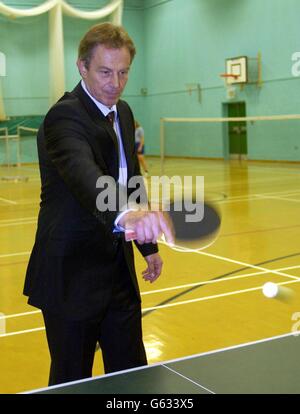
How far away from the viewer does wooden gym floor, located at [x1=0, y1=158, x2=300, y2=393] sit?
3820 millimetres

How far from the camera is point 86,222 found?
2029mm

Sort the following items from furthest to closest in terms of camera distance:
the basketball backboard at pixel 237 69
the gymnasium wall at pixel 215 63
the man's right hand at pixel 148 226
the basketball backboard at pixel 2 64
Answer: the basketball backboard at pixel 2 64, the basketball backboard at pixel 237 69, the gymnasium wall at pixel 215 63, the man's right hand at pixel 148 226

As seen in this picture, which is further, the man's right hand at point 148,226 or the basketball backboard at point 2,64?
the basketball backboard at point 2,64

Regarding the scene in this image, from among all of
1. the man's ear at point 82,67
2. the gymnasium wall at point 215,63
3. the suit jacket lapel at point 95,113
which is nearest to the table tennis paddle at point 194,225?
the suit jacket lapel at point 95,113

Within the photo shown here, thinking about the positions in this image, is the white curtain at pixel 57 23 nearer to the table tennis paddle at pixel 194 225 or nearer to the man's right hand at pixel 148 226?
the table tennis paddle at pixel 194 225

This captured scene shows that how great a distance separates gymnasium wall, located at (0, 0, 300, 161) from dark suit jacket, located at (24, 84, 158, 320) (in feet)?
52.0

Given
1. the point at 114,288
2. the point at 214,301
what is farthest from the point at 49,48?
the point at 114,288

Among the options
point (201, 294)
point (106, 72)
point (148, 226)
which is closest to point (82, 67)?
point (106, 72)

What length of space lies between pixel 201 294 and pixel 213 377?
3.21 m

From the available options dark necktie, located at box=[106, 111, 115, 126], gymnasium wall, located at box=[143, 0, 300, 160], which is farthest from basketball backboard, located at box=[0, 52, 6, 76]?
dark necktie, located at box=[106, 111, 115, 126]

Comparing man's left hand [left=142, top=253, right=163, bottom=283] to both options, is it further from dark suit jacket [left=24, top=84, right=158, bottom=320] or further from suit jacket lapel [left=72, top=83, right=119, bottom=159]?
suit jacket lapel [left=72, top=83, right=119, bottom=159]

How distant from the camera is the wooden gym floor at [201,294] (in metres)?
3.82

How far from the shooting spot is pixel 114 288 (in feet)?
7.16

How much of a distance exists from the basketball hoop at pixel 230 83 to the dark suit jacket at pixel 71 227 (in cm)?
1779
